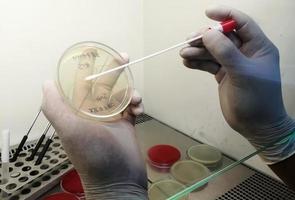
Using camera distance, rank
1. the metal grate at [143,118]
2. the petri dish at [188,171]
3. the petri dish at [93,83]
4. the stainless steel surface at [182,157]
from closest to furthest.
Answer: the petri dish at [93,83] < the petri dish at [188,171] < the stainless steel surface at [182,157] < the metal grate at [143,118]

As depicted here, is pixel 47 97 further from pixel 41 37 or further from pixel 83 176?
pixel 41 37

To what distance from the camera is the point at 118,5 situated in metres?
1.06

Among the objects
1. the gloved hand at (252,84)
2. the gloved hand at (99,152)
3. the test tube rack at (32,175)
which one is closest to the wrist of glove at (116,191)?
the gloved hand at (99,152)

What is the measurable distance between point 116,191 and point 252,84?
1.30 ft

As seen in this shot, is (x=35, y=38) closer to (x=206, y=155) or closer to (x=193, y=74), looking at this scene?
(x=193, y=74)

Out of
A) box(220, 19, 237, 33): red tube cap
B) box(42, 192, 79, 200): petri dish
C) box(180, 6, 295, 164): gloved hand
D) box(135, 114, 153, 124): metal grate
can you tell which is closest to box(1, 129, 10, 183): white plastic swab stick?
box(42, 192, 79, 200): petri dish

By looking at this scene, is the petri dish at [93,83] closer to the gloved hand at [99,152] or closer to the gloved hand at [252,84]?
the gloved hand at [99,152]

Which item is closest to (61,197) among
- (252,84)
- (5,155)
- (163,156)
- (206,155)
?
(5,155)

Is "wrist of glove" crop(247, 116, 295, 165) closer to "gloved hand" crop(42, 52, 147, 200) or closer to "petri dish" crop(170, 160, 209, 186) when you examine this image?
"petri dish" crop(170, 160, 209, 186)

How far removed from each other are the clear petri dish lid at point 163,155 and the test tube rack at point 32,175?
0.77ft

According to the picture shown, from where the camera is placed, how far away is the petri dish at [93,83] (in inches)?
22.9

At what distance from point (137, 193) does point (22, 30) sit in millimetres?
588

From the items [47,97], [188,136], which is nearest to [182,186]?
[47,97]

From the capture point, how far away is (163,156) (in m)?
0.91
